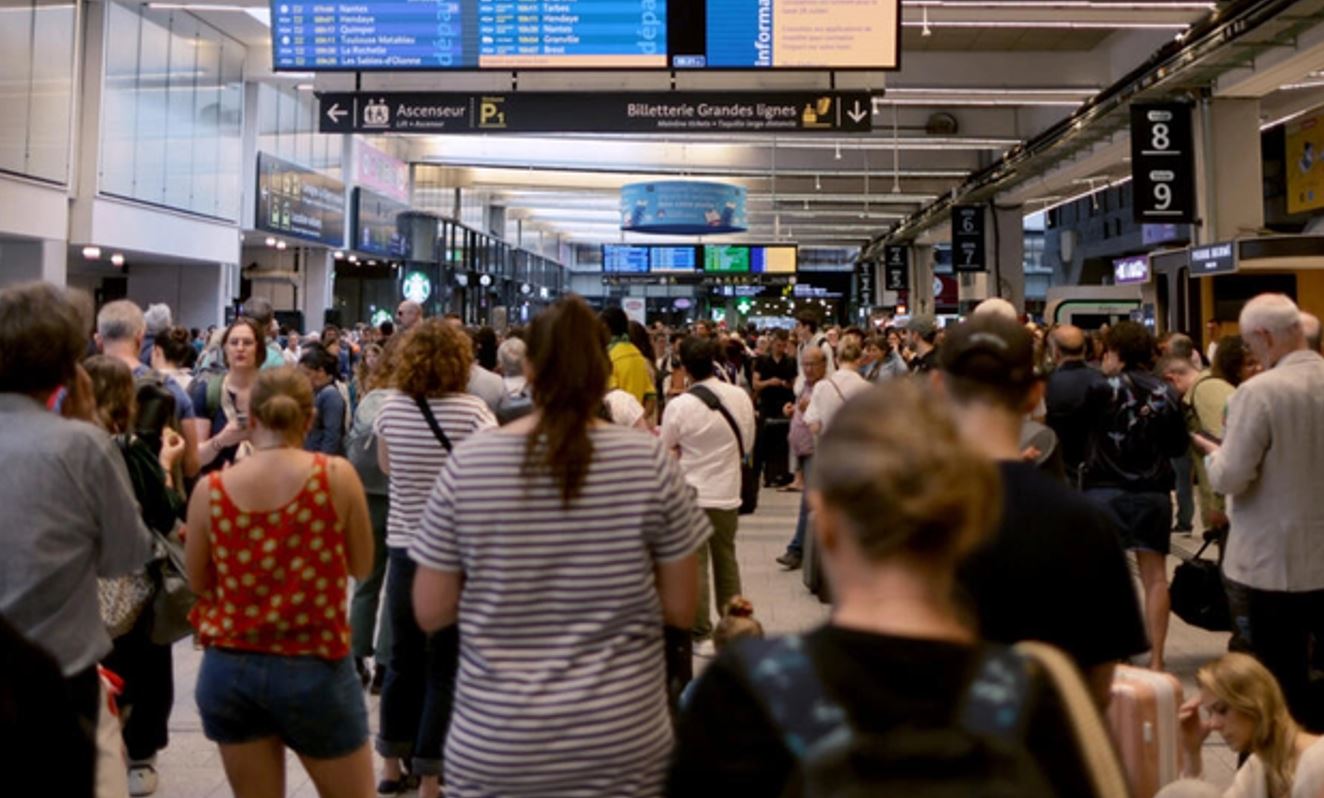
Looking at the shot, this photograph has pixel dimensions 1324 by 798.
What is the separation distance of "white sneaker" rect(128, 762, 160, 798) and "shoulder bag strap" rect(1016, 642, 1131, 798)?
361 cm

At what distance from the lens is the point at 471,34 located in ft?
26.7

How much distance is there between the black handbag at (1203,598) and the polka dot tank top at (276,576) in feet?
12.1

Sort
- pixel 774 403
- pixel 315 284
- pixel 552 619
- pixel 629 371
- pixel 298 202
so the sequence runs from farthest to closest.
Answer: pixel 315 284 → pixel 298 202 → pixel 774 403 → pixel 629 371 → pixel 552 619

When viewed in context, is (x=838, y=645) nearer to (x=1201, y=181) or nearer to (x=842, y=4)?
(x=842, y=4)

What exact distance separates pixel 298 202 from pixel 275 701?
17031 millimetres

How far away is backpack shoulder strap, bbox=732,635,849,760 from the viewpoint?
1062mm

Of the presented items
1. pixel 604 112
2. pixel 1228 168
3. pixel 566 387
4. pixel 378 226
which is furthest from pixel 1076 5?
pixel 378 226

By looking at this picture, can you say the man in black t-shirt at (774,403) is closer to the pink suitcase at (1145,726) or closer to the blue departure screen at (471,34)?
the blue departure screen at (471,34)

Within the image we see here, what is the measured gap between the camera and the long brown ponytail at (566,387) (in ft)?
6.33

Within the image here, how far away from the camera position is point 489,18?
8.11 m

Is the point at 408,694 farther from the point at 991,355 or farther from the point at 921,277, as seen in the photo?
the point at 921,277

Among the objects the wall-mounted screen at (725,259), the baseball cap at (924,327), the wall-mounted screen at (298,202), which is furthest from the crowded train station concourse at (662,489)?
the wall-mounted screen at (725,259)

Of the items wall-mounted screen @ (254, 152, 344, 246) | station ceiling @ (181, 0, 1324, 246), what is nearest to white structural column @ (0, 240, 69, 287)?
station ceiling @ (181, 0, 1324, 246)

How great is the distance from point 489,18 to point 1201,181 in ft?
26.1
